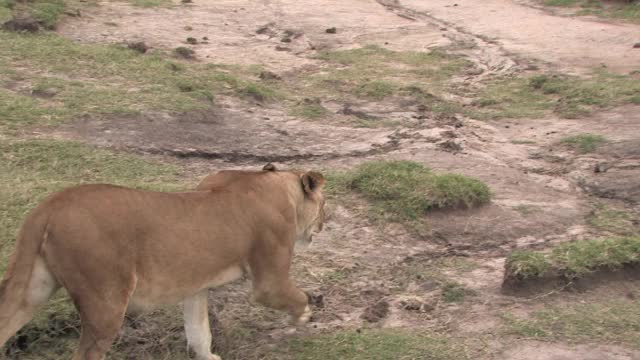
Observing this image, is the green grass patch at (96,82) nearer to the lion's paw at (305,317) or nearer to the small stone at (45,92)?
the small stone at (45,92)

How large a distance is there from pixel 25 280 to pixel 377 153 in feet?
14.3

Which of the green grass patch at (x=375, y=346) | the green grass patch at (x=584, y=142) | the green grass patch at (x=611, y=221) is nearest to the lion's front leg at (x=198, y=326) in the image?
the green grass patch at (x=375, y=346)

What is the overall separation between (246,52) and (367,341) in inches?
277

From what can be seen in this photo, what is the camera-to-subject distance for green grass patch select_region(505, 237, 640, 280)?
4.86m

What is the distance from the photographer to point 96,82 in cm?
815

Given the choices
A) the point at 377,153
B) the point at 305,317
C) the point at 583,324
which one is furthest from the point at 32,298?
the point at 377,153

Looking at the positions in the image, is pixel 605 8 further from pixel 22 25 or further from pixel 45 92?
pixel 45 92

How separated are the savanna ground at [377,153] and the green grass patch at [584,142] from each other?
2 cm

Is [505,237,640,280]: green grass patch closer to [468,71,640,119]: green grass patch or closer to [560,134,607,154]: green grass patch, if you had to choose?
[560,134,607,154]: green grass patch

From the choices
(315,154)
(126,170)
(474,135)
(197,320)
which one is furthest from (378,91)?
(197,320)

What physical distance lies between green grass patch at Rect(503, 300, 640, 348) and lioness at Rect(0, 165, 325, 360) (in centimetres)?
113

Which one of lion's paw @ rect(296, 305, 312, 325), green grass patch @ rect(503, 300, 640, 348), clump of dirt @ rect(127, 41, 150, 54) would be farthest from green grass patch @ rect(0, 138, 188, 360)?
clump of dirt @ rect(127, 41, 150, 54)

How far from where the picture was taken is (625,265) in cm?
504

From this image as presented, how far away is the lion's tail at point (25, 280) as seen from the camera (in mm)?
3209
